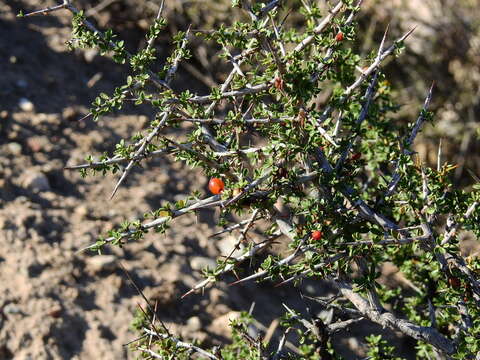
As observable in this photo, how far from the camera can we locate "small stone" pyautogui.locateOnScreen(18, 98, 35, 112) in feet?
16.0

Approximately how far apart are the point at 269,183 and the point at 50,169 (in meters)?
2.63

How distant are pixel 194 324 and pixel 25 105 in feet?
7.57

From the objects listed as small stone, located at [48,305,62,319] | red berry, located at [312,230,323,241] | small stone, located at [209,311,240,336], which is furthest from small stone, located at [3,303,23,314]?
red berry, located at [312,230,323,241]

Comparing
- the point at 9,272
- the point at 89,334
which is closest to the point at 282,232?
the point at 89,334

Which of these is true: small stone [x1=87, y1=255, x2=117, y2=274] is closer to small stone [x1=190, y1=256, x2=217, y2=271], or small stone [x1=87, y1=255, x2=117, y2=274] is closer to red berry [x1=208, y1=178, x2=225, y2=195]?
small stone [x1=190, y1=256, x2=217, y2=271]

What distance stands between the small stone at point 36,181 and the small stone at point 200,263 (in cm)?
119

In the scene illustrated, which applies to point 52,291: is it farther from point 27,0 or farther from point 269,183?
point 27,0

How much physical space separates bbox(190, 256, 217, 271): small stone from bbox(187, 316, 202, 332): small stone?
43 cm

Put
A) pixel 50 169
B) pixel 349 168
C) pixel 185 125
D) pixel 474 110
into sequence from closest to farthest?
pixel 349 168
pixel 50 169
pixel 185 125
pixel 474 110

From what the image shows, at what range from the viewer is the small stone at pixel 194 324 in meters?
3.93

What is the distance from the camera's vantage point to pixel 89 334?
369 centimetres

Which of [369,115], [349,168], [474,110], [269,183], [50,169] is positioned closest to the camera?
[269,183]

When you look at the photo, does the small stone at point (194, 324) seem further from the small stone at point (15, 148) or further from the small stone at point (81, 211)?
the small stone at point (15, 148)

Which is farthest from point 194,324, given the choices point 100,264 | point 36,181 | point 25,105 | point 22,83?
point 22,83
